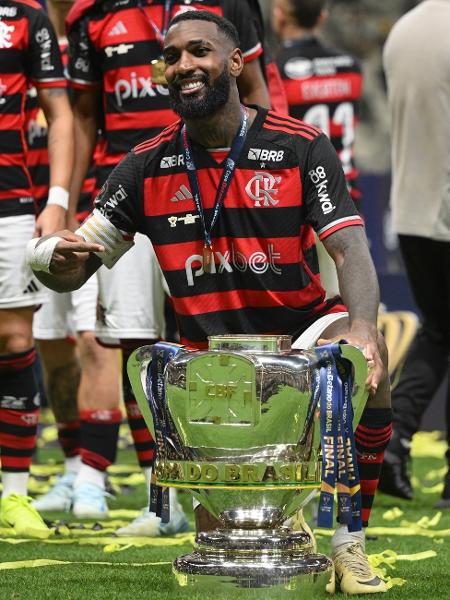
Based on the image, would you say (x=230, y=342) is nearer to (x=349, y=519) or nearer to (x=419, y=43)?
(x=349, y=519)

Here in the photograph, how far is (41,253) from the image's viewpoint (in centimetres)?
419

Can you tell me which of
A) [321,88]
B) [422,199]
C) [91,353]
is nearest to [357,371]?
[91,353]

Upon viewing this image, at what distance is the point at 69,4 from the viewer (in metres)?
6.57

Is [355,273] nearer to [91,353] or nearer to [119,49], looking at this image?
[119,49]

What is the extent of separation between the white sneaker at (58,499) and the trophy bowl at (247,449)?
2251 mm

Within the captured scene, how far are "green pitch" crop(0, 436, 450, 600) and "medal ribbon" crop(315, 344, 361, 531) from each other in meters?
0.28

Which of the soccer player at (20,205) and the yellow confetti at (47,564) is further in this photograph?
the soccer player at (20,205)

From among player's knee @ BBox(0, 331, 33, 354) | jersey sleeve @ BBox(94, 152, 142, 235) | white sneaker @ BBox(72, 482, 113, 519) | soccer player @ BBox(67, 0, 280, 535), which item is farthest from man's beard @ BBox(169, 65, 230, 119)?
white sneaker @ BBox(72, 482, 113, 519)

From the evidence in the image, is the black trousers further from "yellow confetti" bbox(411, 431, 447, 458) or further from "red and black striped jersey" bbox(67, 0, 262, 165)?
"yellow confetti" bbox(411, 431, 447, 458)

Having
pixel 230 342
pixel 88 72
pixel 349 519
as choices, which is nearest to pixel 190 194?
pixel 230 342

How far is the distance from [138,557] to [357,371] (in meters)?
1.31

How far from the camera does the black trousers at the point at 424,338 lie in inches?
251

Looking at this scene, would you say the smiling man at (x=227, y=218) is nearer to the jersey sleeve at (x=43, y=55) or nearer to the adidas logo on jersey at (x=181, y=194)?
the adidas logo on jersey at (x=181, y=194)

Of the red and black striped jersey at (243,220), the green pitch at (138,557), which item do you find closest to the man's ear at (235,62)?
the red and black striped jersey at (243,220)
